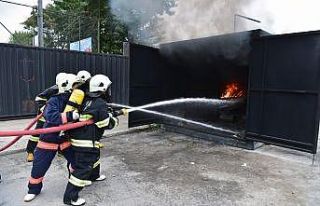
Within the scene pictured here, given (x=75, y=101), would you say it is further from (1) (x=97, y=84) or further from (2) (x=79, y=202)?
(2) (x=79, y=202)

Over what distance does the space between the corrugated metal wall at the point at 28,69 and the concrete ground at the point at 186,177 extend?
3821 millimetres

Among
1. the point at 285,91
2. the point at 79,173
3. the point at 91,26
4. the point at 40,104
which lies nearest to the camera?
the point at 79,173

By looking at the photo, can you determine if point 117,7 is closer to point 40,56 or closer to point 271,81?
point 40,56

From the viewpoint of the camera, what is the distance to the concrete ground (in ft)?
12.2

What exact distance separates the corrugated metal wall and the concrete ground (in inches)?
150

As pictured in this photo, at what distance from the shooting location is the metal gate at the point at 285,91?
5.00 meters

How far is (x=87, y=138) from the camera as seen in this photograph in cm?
349

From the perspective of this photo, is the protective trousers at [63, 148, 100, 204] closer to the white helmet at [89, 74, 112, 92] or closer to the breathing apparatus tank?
the breathing apparatus tank

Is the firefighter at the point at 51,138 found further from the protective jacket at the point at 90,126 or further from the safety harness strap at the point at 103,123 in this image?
the safety harness strap at the point at 103,123

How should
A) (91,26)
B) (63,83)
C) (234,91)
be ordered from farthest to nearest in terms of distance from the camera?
(91,26), (234,91), (63,83)

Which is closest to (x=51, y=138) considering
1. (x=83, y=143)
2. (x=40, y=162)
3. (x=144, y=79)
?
(x=40, y=162)

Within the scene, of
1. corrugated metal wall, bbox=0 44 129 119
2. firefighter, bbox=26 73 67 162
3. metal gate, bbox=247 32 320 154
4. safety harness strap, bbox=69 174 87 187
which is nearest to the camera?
safety harness strap, bbox=69 174 87 187

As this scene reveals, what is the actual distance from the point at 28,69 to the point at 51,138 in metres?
6.45

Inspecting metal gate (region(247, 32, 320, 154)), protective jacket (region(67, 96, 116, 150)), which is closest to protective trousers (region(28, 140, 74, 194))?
protective jacket (region(67, 96, 116, 150))
